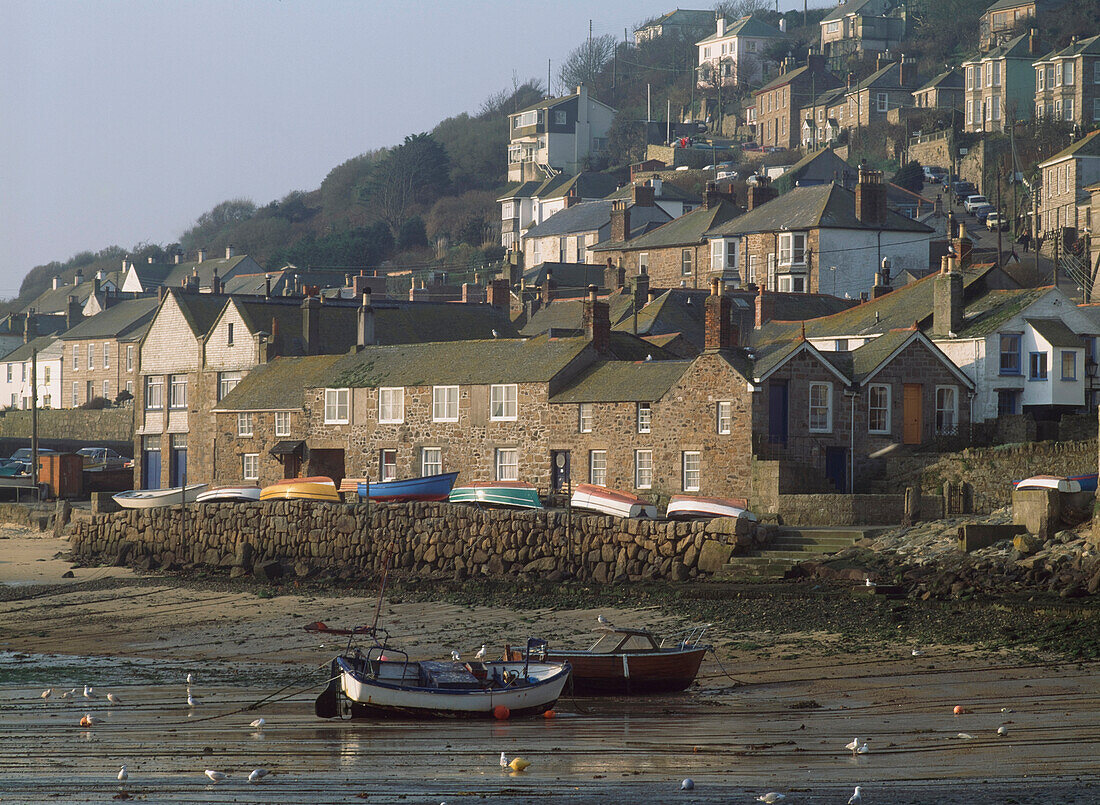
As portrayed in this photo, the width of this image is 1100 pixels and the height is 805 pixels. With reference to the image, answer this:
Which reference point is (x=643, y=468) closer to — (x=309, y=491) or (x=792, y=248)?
(x=309, y=491)

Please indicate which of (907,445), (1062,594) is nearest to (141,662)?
(1062,594)

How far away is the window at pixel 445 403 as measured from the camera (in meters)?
45.0

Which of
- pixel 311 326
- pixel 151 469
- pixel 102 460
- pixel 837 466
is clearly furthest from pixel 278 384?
pixel 837 466

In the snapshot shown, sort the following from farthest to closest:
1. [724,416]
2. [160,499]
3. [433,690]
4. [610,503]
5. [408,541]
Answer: [160,499], [724,416], [408,541], [610,503], [433,690]

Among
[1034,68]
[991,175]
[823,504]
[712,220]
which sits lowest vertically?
[823,504]

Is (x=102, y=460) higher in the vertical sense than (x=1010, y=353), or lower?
lower

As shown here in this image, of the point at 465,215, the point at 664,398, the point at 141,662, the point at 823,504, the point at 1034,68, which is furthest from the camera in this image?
the point at 465,215

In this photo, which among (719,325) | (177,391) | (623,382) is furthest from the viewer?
(177,391)

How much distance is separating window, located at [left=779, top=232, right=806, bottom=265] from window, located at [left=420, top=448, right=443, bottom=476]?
2956 centimetres

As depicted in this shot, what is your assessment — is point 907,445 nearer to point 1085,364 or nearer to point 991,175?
point 1085,364

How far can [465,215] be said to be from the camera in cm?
12925

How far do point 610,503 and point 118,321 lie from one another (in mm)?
57118

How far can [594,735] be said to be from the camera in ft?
58.3

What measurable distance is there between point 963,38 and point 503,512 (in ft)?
373
